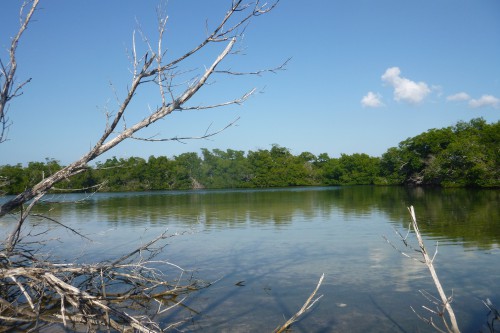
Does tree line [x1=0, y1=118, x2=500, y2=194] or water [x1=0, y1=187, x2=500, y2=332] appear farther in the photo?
tree line [x1=0, y1=118, x2=500, y2=194]

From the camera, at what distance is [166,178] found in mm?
72188

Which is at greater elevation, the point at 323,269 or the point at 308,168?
the point at 308,168

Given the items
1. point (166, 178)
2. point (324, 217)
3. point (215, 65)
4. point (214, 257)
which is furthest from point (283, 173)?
point (215, 65)

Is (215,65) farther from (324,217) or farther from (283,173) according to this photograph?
(283,173)

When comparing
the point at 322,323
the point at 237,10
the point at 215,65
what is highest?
the point at 237,10

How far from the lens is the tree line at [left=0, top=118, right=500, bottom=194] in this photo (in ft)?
136

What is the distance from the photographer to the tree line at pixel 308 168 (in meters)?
41.5

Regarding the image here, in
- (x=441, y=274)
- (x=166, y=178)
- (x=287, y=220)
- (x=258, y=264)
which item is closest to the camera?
(x=441, y=274)

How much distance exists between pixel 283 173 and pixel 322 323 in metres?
70.7

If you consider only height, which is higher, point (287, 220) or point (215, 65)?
point (215, 65)

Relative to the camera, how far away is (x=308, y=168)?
79375mm

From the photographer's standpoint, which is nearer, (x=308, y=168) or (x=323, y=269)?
(x=323, y=269)

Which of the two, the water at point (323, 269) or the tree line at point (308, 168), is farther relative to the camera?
the tree line at point (308, 168)

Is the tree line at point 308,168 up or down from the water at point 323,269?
up
